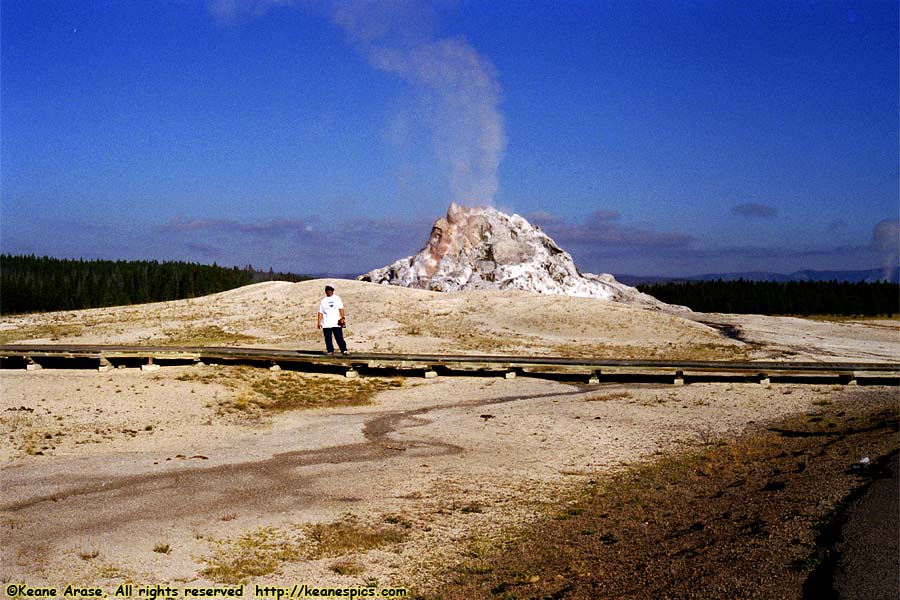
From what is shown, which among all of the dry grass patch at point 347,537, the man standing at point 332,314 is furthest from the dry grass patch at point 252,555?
the man standing at point 332,314

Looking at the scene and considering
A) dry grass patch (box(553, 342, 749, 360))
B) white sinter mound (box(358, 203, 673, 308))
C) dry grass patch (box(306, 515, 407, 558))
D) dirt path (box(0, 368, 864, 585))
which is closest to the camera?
dirt path (box(0, 368, 864, 585))

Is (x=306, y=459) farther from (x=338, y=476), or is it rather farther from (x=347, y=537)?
(x=347, y=537)

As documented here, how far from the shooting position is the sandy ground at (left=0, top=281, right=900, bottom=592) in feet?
28.4

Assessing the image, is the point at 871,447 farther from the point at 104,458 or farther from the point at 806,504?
the point at 104,458

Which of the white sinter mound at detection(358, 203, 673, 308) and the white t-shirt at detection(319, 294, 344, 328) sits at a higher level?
the white sinter mound at detection(358, 203, 673, 308)

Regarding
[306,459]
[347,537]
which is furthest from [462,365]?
[347,537]

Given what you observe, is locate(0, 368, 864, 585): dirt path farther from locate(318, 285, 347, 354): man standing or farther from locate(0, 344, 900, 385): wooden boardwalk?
locate(318, 285, 347, 354): man standing

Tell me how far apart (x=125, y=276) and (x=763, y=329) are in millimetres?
85317

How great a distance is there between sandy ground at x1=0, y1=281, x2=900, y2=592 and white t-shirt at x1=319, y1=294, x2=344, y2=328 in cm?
169

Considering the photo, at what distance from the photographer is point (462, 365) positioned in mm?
24562

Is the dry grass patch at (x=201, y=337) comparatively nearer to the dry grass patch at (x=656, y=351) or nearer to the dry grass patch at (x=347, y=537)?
the dry grass patch at (x=656, y=351)

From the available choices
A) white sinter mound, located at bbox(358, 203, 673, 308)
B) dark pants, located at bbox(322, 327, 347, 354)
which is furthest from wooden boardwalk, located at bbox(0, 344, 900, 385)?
white sinter mound, located at bbox(358, 203, 673, 308)

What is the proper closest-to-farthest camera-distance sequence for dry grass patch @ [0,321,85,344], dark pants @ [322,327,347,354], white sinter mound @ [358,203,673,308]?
dark pants @ [322,327,347,354]
dry grass patch @ [0,321,85,344]
white sinter mound @ [358,203,673,308]

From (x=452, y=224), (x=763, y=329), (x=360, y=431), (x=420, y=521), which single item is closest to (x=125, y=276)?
(x=452, y=224)
